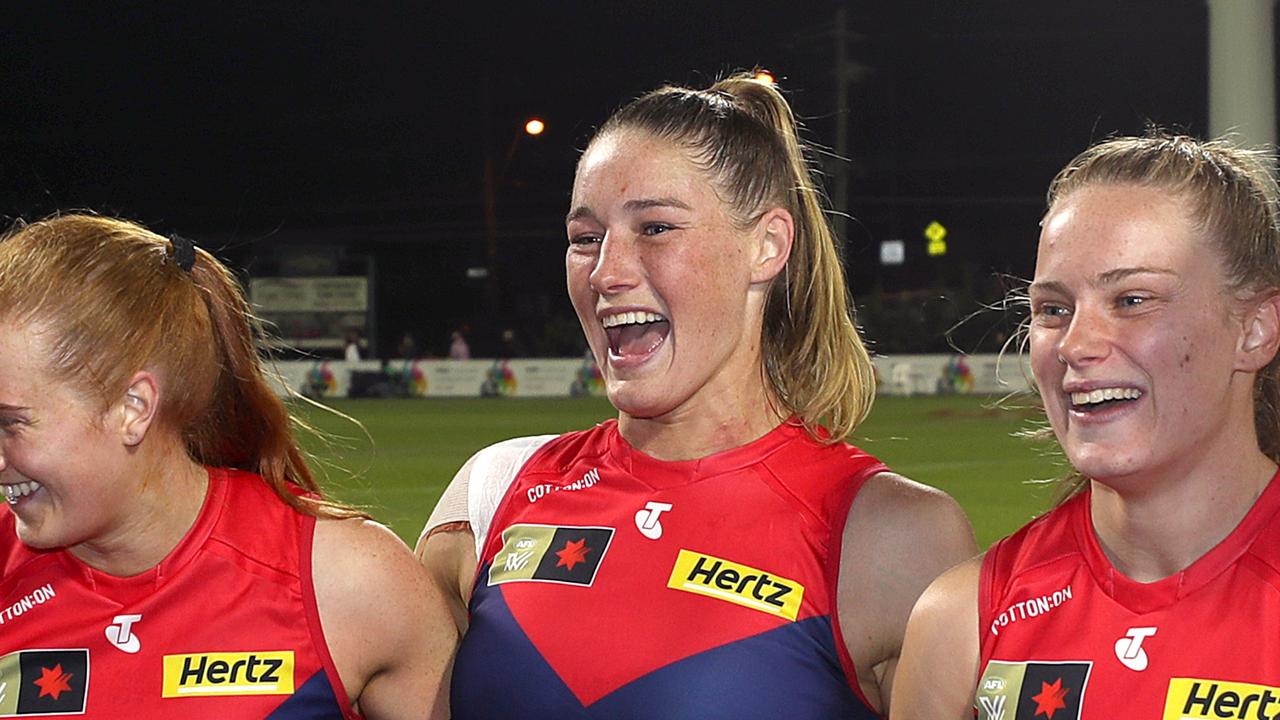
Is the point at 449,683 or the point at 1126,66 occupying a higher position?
the point at 1126,66

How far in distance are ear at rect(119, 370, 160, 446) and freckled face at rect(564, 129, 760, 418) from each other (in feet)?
2.45

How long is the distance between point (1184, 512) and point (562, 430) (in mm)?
14127

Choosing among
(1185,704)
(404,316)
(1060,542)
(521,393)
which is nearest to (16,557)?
(1060,542)

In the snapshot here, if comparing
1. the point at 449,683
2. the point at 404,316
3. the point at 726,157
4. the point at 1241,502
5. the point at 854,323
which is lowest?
the point at 404,316

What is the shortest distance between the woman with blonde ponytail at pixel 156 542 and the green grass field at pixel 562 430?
411 cm

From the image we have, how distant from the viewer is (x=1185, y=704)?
6.53 ft

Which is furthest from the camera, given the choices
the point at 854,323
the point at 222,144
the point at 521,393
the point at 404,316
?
the point at 404,316

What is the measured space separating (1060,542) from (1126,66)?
4358 cm

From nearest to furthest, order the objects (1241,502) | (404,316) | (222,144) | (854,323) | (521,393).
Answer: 1. (1241,502)
2. (854,323)
3. (521,393)
4. (222,144)
5. (404,316)

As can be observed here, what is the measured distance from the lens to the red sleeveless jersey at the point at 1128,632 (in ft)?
6.51

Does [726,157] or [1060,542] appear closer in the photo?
[1060,542]

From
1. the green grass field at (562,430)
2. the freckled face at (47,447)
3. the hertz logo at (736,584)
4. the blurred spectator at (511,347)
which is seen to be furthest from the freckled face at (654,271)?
the blurred spectator at (511,347)

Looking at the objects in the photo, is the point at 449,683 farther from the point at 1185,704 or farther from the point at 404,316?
the point at 404,316

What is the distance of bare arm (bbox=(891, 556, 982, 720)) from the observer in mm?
2205
